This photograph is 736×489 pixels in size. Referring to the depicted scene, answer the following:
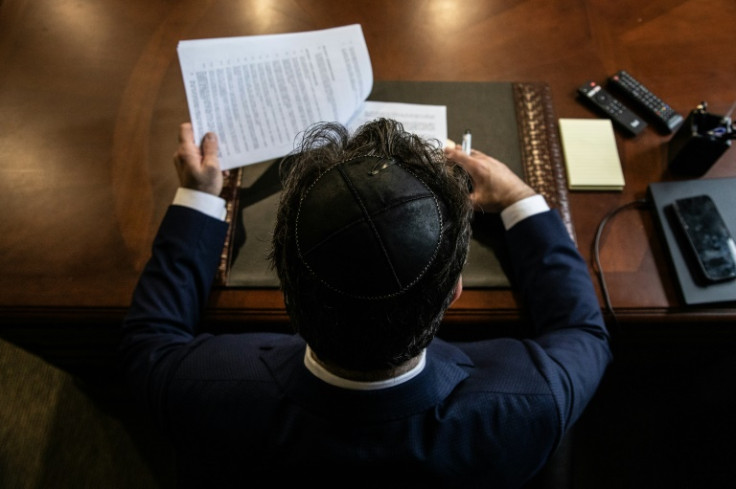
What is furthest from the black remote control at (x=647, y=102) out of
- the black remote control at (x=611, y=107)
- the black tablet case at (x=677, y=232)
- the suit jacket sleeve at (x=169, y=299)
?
the suit jacket sleeve at (x=169, y=299)

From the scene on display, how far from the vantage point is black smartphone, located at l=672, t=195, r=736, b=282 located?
0.80 meters

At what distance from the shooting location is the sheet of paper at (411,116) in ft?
3.04

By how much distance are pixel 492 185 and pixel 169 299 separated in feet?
1.89

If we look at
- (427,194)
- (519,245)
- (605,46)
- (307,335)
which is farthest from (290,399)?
(605,46)

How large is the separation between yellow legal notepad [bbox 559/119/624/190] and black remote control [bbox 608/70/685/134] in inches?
3.0

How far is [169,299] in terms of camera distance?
746 mm

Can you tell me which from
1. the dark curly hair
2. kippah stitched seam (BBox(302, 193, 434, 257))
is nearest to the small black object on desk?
the dark curly hair

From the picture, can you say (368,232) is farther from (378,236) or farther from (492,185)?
(492,185)

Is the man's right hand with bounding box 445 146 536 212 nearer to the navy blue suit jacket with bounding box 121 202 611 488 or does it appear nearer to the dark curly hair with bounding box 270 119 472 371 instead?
the navy blue suit jacket with bounding box 121 202 611 488

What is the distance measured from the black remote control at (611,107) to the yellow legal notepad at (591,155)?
2cm

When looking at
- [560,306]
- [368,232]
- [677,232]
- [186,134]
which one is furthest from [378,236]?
[677,232]

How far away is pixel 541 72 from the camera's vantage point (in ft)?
3.30

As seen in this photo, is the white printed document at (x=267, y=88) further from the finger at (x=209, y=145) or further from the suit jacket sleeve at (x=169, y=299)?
the suit jacket sleeve at (x=169, y=299)

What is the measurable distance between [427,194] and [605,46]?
2.65 ft
